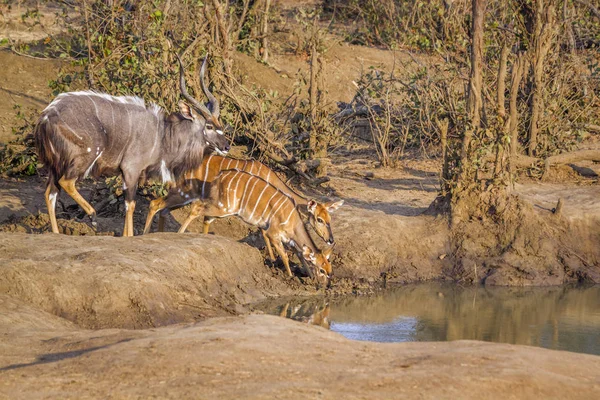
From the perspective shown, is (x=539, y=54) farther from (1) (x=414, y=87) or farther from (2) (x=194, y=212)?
(2) (x=194, y=212)

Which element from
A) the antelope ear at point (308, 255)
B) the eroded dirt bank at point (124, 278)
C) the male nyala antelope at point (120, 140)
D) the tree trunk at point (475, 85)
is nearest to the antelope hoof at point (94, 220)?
the male nyala antelope at point (120, 140)

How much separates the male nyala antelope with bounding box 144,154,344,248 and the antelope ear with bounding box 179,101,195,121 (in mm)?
397

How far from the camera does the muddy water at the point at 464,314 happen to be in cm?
672

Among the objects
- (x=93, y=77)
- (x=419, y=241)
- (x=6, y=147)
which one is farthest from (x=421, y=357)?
(x=6, y=147)

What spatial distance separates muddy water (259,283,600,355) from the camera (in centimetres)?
672

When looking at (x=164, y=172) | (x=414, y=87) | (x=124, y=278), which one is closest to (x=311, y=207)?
(x=164, y=172)

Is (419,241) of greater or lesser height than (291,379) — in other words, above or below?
below

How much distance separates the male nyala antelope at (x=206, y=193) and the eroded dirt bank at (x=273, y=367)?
3231mm

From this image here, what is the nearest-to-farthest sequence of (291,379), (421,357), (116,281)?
(291,379) → (421,357) → (116,281)

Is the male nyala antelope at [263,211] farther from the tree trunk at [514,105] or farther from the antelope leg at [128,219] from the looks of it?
the tree trunk at [514,105]

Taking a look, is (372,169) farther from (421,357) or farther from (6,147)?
(421,357)

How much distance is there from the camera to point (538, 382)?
13.4 ft

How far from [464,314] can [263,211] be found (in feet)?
6.03

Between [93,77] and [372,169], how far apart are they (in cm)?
332
